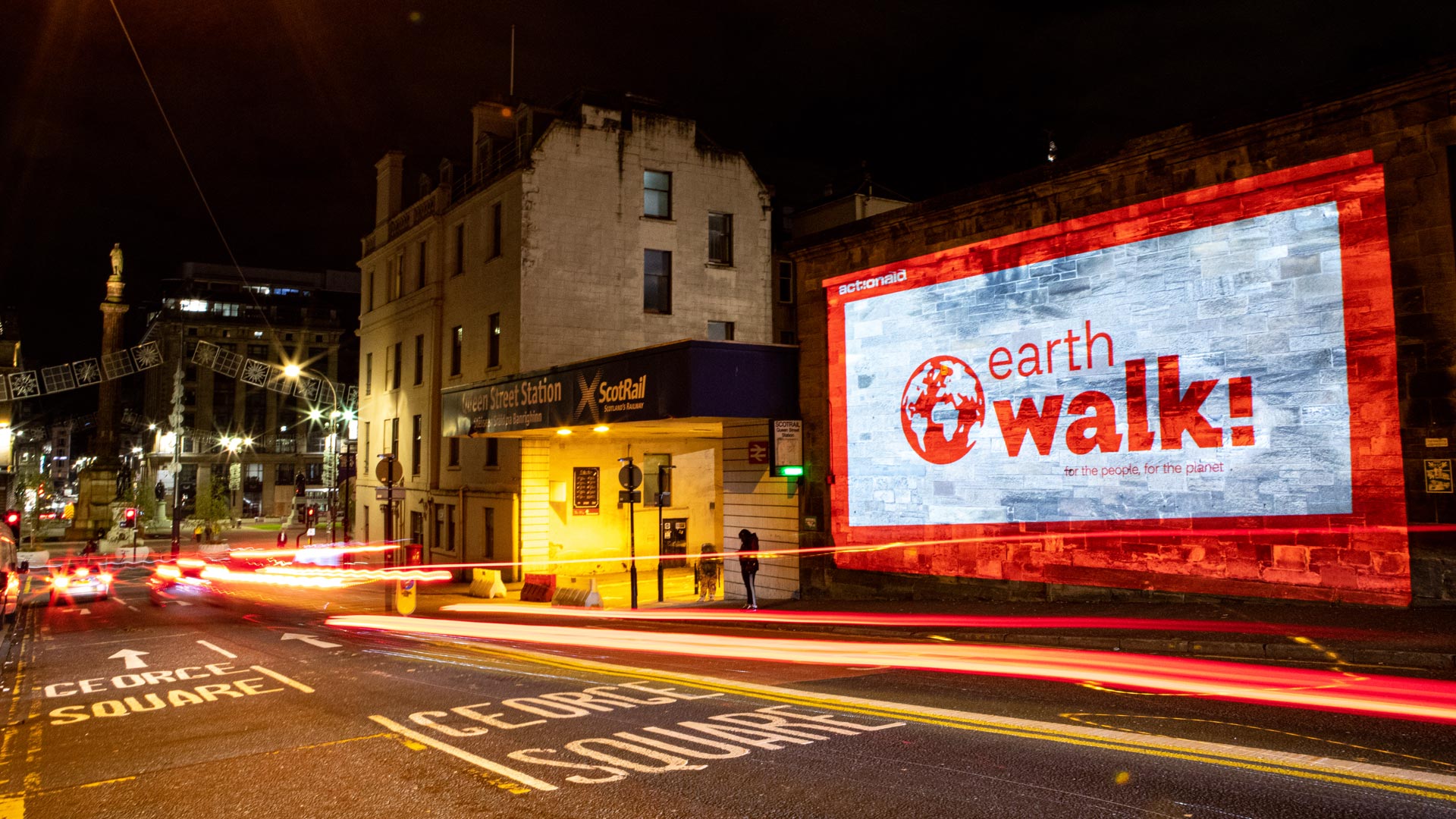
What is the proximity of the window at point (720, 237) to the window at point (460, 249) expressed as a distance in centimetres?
987

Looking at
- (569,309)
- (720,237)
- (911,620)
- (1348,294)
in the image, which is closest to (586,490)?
(569,309)

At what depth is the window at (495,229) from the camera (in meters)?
32.4

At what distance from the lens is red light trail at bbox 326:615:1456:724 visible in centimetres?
823

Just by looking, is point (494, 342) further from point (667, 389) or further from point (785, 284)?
point (667, 389)

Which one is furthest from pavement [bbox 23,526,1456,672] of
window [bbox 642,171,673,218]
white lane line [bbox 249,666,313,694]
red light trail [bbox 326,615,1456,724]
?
window [bbox 642,171,673,218]

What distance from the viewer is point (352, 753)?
25.6 ft

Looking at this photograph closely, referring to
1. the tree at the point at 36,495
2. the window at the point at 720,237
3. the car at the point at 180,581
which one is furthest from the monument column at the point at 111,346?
the window at the point at 720,237

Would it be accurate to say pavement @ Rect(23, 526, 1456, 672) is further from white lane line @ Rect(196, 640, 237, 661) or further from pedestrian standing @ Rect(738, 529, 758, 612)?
white lane line @ Rect(196, 640, 237, 661)

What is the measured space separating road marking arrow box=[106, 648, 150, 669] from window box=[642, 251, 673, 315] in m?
20.1

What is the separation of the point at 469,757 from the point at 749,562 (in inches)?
510

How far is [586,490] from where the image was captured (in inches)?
1272

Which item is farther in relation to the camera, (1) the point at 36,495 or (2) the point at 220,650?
(1) the point at 36,495

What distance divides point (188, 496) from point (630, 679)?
93587 millimetres

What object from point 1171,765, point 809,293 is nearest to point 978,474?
point 809,293
